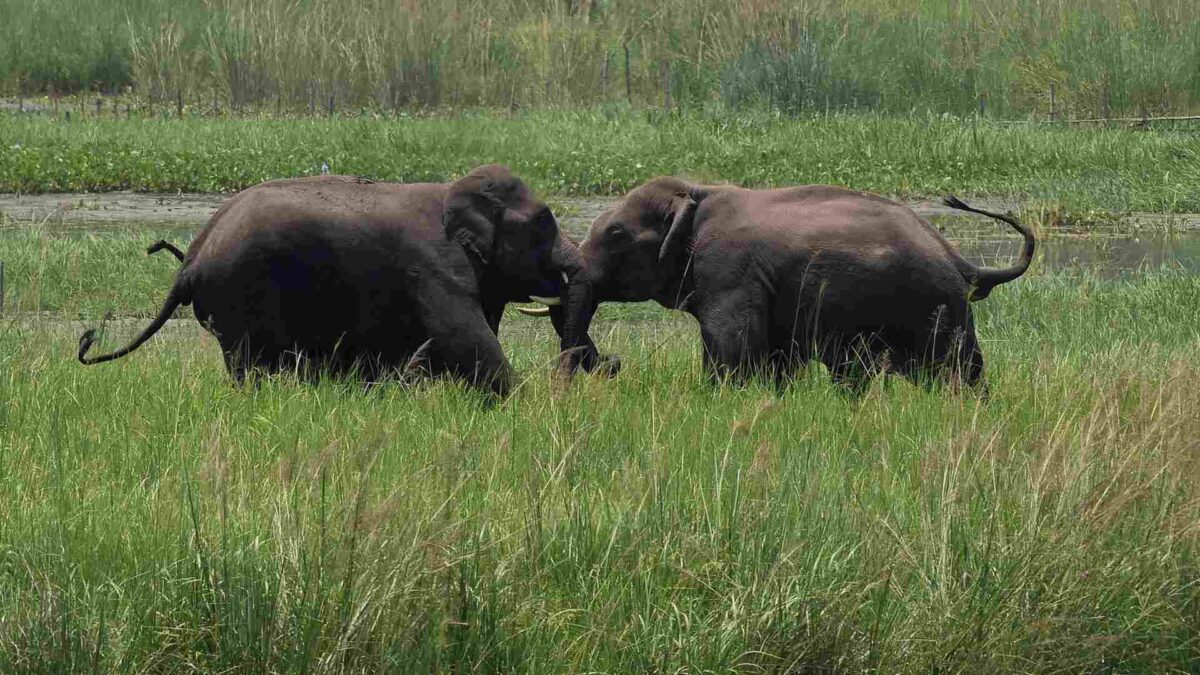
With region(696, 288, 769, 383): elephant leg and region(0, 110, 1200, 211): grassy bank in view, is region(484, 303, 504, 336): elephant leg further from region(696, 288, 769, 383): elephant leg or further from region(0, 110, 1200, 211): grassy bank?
region(0, 110, 1200, 211): grassy bank

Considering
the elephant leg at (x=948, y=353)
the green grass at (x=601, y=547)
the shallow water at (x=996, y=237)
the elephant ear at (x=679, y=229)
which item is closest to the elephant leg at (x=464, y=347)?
the green grass at (x=601, y=547)

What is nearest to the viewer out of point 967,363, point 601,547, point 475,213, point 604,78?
point 601,547

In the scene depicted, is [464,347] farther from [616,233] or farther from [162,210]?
[162,210]

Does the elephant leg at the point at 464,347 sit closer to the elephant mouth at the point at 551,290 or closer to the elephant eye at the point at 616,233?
the elephant mouth at the point at 551,290

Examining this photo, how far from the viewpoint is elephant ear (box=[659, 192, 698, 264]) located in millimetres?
8258

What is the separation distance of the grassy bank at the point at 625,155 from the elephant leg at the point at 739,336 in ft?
24.4

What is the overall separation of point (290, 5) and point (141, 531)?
15.8 m

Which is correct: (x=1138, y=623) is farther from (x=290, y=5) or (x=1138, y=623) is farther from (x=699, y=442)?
(x=290, y=5)

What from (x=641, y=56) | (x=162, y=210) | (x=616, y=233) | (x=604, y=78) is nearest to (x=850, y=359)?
(x=616, y=233)

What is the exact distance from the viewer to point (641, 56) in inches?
826

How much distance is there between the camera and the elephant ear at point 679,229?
826 cm

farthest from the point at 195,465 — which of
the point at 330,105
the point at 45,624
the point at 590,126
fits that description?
the point at 330,105

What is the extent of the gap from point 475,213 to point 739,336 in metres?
1.21

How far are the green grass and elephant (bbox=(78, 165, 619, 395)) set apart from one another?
95 centimetres
